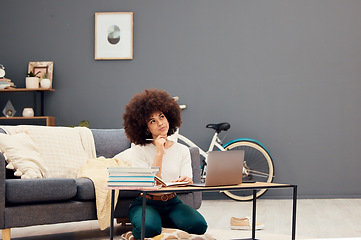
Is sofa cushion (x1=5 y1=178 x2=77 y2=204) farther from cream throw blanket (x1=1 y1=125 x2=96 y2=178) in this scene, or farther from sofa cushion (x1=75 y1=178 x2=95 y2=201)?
cream throw blanket (x1=1 y1=125 x2=96 y2=178)

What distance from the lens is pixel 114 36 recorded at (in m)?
5.59

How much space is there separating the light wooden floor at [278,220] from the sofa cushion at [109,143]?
0.58 metres

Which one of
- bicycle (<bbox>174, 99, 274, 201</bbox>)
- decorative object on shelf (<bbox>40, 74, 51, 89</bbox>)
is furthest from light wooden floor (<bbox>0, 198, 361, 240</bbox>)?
decorative object on shelf (<bbox>40, 74, 51, 89</bbox>)

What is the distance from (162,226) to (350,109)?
3379 mm

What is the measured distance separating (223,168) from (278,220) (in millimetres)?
1860

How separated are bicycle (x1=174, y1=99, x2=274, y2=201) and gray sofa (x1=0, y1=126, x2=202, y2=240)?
74.0 inches

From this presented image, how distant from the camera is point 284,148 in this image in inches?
217

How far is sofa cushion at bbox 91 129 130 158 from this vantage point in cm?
388

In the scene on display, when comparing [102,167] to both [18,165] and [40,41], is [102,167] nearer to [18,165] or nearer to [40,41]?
[18,165]

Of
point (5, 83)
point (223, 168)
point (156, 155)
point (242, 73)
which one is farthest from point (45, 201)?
point (242, 73)

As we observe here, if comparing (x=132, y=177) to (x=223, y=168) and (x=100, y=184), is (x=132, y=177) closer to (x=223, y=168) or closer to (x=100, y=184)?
(x=223, y=168)

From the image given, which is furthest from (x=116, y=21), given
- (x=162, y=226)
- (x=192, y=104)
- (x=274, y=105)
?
(x=162, y=226)

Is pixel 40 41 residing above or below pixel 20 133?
above

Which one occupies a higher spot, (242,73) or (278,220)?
(242,73)
